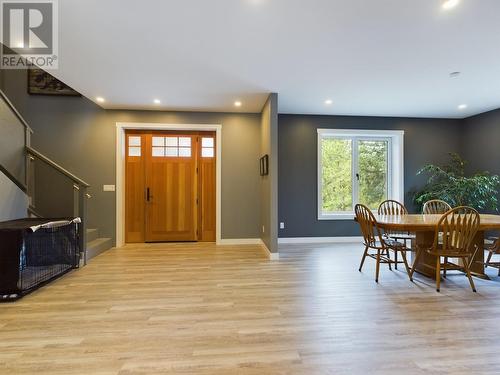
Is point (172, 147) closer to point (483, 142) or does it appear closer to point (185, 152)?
point (185, 152)

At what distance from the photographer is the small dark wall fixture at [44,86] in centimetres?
472

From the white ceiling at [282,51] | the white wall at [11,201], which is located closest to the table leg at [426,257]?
the white ceiling at [282,51]

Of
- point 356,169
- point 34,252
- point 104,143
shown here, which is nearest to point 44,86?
point 104,143

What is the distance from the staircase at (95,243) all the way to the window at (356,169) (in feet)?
13.5

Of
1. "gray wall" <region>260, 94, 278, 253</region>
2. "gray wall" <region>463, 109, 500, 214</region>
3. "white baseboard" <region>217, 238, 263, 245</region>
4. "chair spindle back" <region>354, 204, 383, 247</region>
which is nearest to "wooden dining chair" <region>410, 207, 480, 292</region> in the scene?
"chair spindle back" <region>354, 204, 383, 247</region>

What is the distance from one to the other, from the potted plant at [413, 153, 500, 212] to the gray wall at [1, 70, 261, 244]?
3.49 metres

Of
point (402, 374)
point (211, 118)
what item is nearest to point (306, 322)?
point (402, 374)

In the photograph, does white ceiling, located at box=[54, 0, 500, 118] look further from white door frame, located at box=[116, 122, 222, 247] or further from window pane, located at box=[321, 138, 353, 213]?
window pane, located at box=[321, 138, 353, 213]

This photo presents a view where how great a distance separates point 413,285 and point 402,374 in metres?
1.71

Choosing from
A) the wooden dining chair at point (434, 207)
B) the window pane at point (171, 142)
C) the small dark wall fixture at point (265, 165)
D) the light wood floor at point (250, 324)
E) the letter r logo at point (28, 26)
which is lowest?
the light wood floor at point (250, 324)

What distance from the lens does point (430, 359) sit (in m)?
1.65

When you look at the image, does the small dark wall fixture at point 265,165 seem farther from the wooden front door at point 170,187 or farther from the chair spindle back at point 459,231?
the chair spindle back at point 459,231

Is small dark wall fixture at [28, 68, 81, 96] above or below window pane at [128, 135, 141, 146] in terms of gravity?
above

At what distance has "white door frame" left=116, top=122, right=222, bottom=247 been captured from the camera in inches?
191
